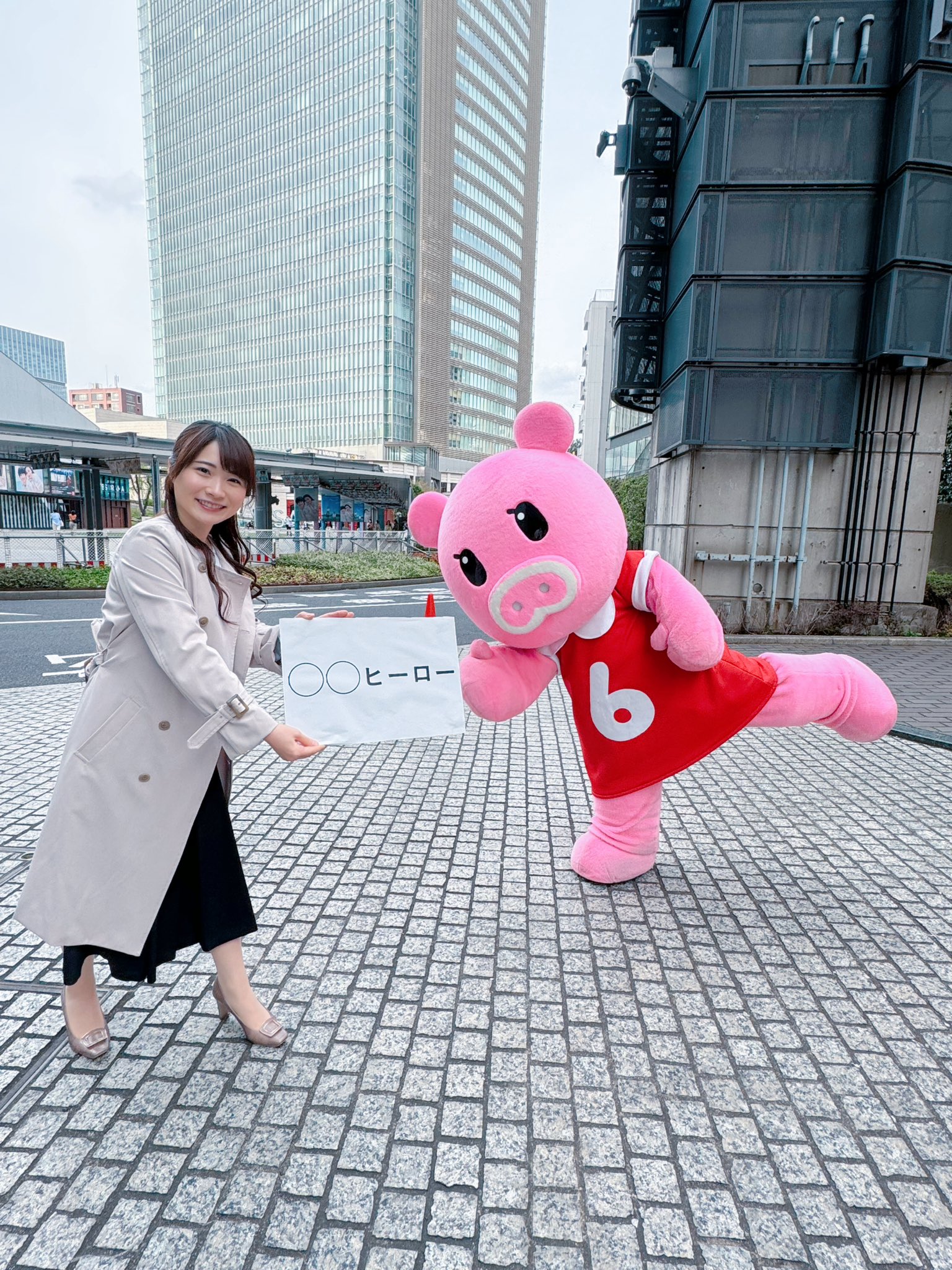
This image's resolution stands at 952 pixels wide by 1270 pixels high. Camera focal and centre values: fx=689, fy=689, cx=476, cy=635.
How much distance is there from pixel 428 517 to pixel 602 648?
0.95 m

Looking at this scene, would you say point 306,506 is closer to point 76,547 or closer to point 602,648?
point 76,547

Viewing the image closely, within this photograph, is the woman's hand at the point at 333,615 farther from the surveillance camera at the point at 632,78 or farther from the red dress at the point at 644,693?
the surveillance camera at the point at 632,78

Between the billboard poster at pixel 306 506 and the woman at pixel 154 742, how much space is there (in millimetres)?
39235

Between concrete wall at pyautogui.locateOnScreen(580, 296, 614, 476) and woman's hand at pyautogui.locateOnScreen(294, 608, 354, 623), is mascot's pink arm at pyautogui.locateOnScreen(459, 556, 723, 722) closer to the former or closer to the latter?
woman's hand at pyautogui.locateOnScreen(294, 608, 354, 623)

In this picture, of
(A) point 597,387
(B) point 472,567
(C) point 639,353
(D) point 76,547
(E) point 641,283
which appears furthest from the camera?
(A) point 597,387

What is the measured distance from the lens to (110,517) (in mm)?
30234

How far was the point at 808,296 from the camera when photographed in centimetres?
982

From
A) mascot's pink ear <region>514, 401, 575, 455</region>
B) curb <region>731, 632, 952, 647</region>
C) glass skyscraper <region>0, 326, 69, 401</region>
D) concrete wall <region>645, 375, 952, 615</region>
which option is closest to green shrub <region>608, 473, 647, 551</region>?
concrete wall <region>645, 375, 952, 615</region>

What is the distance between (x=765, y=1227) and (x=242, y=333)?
100034 mm

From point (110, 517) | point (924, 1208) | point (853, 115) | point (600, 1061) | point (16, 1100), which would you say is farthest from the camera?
point (110, 517)

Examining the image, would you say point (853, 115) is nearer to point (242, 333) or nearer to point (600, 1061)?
point (600, 1061)

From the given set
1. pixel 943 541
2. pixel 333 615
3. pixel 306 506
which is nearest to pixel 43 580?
pixel 333 615

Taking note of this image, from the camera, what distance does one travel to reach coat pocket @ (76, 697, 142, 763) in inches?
77.6

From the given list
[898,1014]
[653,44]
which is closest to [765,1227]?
[898,1014]
